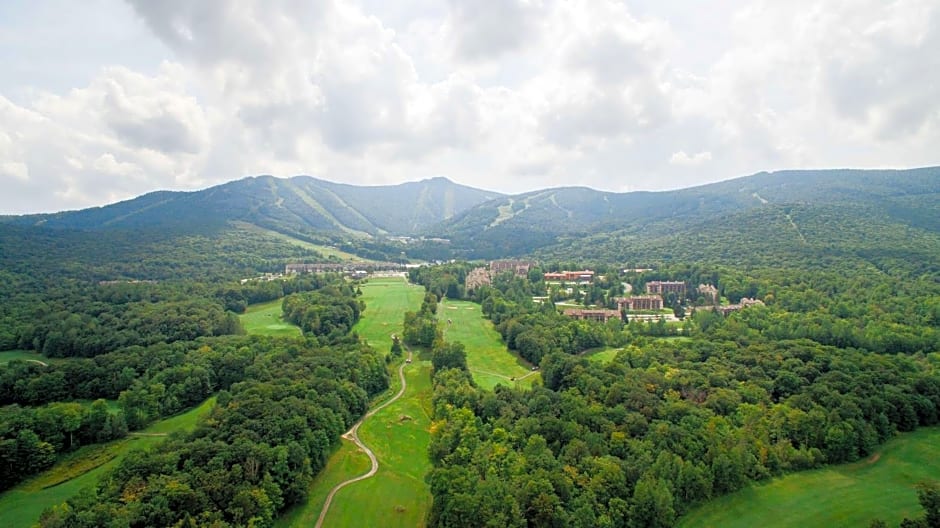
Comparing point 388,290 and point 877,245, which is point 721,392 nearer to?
point 388,290

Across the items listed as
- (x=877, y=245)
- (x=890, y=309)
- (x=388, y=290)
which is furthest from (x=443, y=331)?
(x=877, y=245)

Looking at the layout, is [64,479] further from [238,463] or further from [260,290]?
[260,290]

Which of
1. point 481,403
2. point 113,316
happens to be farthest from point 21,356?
point 481,403

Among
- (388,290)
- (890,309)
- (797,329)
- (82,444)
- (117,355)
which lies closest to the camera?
(82,444)

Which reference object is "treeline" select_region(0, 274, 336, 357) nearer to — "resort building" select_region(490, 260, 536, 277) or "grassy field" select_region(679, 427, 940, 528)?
"grassy field" select_region(679, 427, 940, 528)

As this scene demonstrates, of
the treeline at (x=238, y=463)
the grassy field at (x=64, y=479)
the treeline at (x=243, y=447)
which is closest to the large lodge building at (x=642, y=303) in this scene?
the treeline at (x=243, y=447)
